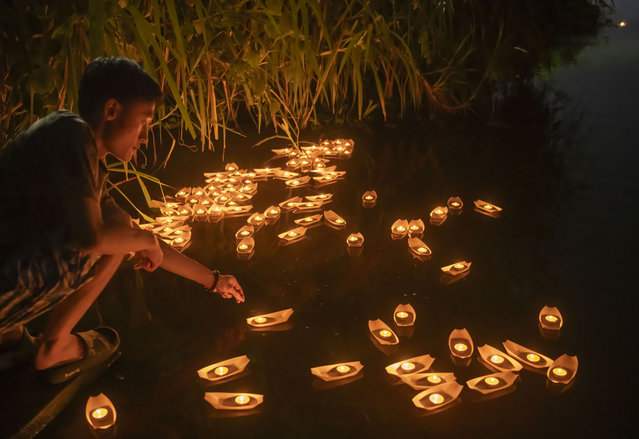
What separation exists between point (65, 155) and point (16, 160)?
117 millimetres

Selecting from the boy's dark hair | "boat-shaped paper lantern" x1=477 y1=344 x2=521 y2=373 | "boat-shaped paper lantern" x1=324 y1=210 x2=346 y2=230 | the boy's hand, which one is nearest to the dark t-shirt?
the boy's dark hair

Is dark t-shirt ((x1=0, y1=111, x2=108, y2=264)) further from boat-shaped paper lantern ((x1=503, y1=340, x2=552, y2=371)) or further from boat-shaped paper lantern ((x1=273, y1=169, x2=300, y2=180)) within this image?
boat-shaped paper lantern ((x1=273, y1=169, x2=300, y2=180))

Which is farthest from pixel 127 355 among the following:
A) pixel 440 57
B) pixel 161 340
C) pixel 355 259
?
pixel 440 57

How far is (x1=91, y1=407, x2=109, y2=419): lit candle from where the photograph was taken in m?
1.30

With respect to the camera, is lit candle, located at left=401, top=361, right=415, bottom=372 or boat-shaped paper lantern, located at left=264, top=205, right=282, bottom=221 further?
boat-shaped paper lantern, located at left=264, top=205, right=282, bottom=221

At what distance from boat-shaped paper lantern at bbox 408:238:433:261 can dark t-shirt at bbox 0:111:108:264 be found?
4.25 feet

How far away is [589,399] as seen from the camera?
1396mm

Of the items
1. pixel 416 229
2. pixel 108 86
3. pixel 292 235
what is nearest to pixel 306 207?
pixel 292 235

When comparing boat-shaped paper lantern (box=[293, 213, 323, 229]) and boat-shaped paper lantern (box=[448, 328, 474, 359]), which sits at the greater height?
boat-shaped paper lantern (box=[448, 328, 474, 359])

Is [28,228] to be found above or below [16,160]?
below

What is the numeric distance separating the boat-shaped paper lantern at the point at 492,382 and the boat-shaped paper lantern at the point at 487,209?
45.3 inches

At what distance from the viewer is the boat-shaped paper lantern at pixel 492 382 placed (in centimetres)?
141

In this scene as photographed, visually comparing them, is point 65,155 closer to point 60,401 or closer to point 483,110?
point 60,401

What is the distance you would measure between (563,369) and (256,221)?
1351 mm
